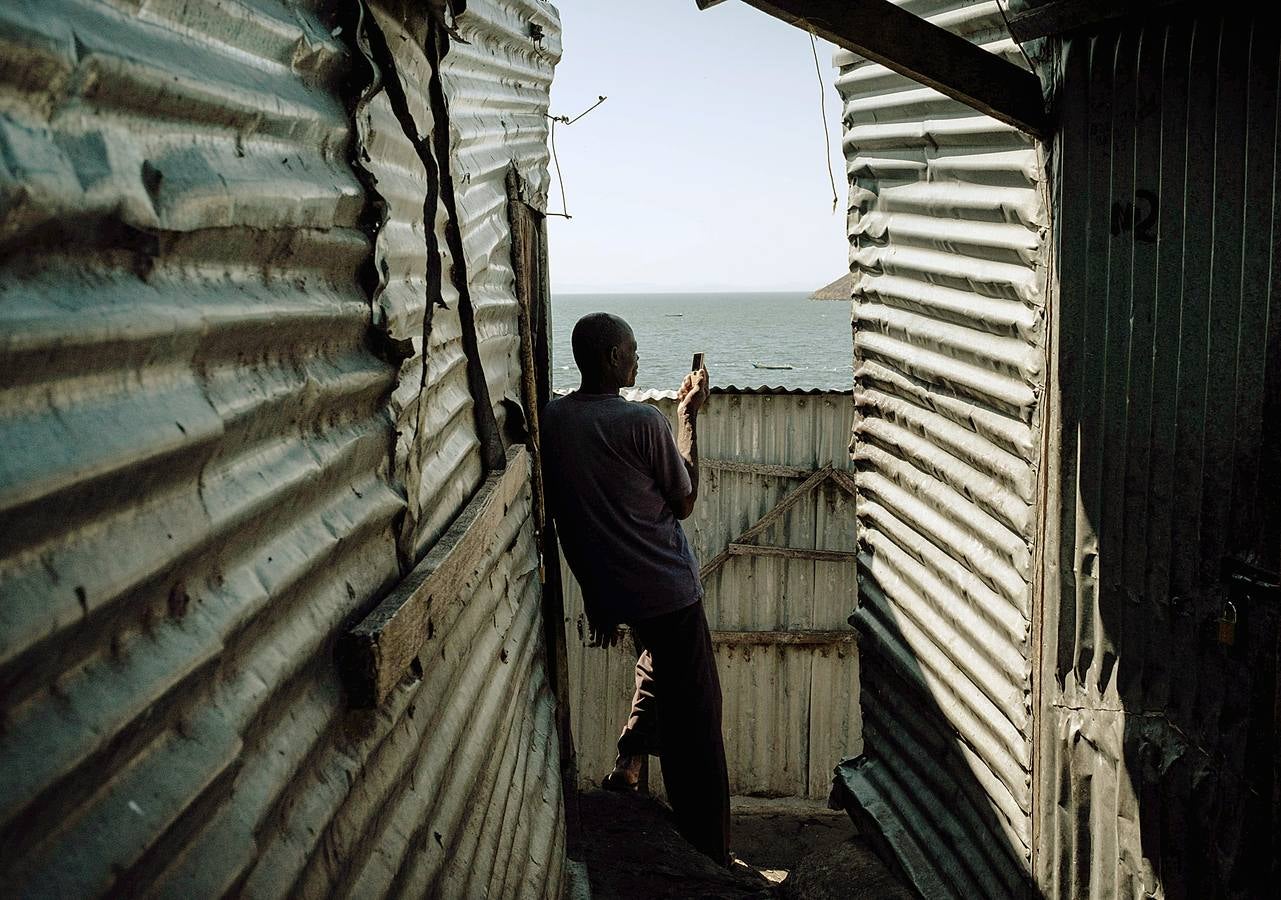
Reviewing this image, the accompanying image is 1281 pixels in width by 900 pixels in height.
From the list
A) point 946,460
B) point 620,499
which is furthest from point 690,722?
point 946,460

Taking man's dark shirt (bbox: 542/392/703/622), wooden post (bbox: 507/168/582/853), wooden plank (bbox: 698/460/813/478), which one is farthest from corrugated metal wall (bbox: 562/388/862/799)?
man's dark shirt (bbox: 542/392/703/622)

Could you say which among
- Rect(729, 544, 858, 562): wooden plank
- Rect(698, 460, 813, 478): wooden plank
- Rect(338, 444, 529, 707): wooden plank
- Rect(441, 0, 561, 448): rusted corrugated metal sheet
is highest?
Rect(441, 0, 561, 448): rusted corrugated metal sheet

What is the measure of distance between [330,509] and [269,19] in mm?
807

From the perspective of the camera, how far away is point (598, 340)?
4.36m

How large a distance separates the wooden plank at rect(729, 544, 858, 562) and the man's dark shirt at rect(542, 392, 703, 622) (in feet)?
17.8

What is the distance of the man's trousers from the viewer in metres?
4.57

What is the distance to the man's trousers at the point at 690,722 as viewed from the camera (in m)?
4.57

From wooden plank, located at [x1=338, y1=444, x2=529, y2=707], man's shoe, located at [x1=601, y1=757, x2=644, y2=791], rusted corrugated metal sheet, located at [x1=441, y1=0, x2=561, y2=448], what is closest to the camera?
wooden plank, located at [x1=338, y1=444, x2=529, y2=707]

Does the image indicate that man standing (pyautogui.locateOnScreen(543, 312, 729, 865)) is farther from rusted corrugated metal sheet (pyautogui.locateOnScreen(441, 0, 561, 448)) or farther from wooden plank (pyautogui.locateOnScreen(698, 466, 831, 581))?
wooden plank (pyautogui.locateOnScreen(698, 466, 831, 581))

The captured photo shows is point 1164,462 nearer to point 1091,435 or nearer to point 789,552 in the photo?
point 1091,435

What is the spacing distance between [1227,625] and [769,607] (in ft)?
24.6

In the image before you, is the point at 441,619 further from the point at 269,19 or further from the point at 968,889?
the point at 968,889

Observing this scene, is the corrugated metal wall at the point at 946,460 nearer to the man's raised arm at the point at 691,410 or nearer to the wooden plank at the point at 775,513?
the man's raised arm at the point at 691,410

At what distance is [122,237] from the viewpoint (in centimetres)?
122
